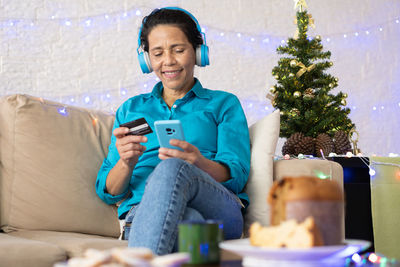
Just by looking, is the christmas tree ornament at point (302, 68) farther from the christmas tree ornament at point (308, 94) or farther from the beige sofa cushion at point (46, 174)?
the beige sofa cushion at point (46, 174)

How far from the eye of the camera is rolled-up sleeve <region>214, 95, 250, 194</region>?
4.95 feet

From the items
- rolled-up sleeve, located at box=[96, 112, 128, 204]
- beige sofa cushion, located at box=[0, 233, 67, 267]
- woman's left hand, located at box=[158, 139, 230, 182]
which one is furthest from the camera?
rolled-up sleeve, located at box=[96, 112, 128, 204]

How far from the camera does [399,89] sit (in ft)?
11.3

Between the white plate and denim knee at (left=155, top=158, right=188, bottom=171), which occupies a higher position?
denim knee at (left=155, top=158, right=188, bottom=171)

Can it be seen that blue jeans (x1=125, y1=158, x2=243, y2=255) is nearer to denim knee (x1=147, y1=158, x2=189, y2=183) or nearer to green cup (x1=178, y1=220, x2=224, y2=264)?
denim knee (x1=147, y1=158, x2=189, y2=183)

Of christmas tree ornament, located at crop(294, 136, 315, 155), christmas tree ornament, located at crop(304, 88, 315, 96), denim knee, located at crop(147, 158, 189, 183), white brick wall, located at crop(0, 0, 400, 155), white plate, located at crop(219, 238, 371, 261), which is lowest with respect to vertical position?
white plate, located at crop(219, 238, 371, 261)

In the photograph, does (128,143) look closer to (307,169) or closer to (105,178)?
(105,178)

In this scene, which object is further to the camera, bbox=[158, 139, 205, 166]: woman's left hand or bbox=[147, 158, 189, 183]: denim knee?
bbox=[158, 139, 205, 166]: woman's left hand

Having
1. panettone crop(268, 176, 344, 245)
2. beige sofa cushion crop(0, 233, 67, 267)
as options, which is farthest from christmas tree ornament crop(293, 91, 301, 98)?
panettone crop(268, 176, 344, 245)

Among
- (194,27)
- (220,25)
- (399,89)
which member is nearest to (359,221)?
(194,27)

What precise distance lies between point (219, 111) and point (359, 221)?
727 millimetres

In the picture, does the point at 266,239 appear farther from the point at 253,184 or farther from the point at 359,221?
the point at 359,221

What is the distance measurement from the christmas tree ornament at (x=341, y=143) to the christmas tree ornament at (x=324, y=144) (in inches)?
0.9

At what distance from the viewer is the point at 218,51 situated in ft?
10.0
